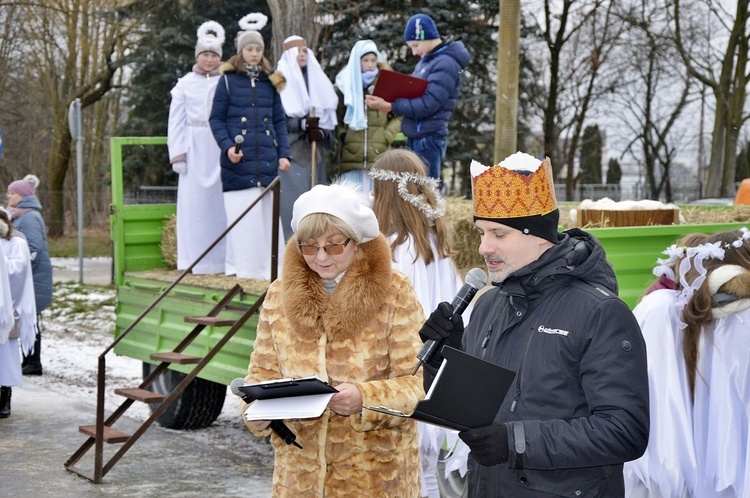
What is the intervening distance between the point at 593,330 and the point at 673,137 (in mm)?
37073

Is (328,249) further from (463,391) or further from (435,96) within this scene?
(435,96)

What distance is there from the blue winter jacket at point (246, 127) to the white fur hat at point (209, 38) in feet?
2.42

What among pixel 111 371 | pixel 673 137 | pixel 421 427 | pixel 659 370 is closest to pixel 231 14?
A: pixel 111 371

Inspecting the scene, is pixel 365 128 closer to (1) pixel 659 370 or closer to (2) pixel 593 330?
(1) pixel 659 370

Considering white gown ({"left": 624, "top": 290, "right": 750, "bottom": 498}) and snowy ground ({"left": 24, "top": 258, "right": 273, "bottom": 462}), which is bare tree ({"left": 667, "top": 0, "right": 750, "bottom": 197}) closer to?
snowy ground ({"left": 24, "top": 258, "right": 273, "bottom": 462})

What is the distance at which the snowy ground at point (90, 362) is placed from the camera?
26.6ft

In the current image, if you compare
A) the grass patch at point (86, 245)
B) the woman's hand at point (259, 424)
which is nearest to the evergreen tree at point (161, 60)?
the grass patch at point (86, 245)

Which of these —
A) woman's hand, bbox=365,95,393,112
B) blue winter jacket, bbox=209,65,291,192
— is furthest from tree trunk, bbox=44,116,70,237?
woman's hand, bbox=365,95,393,112

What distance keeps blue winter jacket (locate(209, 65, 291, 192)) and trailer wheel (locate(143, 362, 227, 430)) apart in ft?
5.39

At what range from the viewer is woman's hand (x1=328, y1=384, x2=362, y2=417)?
3355mm

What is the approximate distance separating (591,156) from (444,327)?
36839 millimetres

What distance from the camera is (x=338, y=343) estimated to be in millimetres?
3615

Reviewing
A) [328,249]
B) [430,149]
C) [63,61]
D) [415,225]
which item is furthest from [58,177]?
[328,249]

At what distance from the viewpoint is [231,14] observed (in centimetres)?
1869
